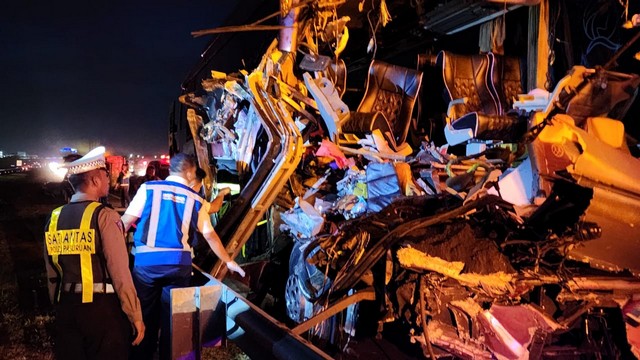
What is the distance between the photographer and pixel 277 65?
212 inches

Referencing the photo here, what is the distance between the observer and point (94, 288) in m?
2.57

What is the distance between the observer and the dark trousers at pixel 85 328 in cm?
255

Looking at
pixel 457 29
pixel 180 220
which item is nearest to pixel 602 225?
pixel 180 220

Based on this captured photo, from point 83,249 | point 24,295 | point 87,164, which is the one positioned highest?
point 87,164

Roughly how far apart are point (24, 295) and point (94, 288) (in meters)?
3.67

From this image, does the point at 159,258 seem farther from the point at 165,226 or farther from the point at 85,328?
the point at 85,328

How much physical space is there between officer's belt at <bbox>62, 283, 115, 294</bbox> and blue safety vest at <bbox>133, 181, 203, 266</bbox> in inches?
31.4

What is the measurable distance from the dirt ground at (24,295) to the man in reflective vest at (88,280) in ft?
5.13

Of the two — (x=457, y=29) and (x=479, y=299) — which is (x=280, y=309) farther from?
(x=457, y=29)

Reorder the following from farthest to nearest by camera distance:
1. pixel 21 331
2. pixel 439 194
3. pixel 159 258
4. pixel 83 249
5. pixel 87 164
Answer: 1. pixel 21 331
2. pixel 439 194
3. pixel 159 258
4. pixel 87 164
5. pixel 83 249

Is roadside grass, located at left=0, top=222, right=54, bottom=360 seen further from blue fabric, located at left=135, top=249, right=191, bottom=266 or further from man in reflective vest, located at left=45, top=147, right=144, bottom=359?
man in reflective vest, located at left=45, top=147, right=144, bottom=359

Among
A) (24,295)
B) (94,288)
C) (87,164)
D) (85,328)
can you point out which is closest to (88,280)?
(94,288)

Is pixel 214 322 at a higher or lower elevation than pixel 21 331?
higher

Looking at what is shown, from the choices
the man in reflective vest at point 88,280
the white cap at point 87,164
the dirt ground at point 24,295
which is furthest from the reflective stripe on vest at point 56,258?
the dirt ground at point 24,295
